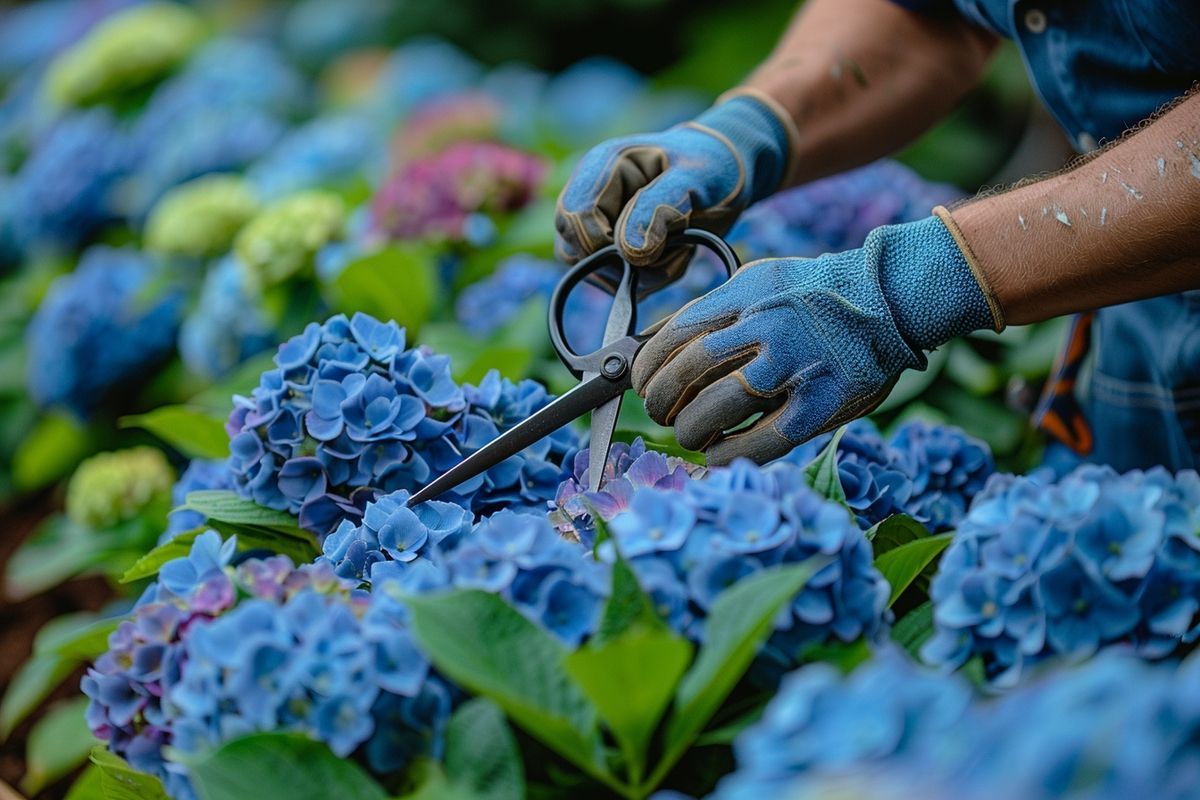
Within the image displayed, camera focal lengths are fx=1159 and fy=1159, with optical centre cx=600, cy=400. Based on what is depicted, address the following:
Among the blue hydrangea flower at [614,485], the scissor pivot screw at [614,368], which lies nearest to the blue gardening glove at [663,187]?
the scissor pivot screw at [614,368]

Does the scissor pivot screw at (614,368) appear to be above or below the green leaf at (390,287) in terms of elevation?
above

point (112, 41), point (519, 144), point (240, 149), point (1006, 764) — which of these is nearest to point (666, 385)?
point (1006, 764)

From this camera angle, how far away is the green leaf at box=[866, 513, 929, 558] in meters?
1.08

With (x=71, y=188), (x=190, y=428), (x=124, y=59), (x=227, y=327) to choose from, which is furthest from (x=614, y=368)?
(x=124, y=59)

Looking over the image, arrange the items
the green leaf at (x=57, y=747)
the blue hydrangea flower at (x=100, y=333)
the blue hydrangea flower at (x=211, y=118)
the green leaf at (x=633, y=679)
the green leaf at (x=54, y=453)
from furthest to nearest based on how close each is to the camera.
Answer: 1. the blue hydrangea flower at (x=211, y=118)
2. the green leaf at (x=54, y=453)
3. the blue hydrangea flower at (x=100, y=333)
4. the green leaf at (x=57, y=747)
5. the green leaf at (x=633, y=679)

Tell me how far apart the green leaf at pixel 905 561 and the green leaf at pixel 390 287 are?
3.57ft

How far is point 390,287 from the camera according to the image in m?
1.90

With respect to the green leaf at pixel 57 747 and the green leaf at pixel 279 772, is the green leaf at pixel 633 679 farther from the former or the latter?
the green leaf at pixel 57 747

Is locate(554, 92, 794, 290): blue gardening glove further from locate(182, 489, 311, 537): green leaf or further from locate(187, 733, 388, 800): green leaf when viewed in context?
locate(187, 733, 388, 800): green leaf

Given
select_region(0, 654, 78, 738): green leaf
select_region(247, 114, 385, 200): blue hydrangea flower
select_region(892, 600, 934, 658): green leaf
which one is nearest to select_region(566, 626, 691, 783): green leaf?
select_region(892, 600, 934, 658): green leaf

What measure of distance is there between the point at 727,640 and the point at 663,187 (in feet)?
2.02

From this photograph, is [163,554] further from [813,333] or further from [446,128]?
[446,128]

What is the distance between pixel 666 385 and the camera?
1.07m

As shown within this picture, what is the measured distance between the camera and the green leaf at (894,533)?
1077 mm
